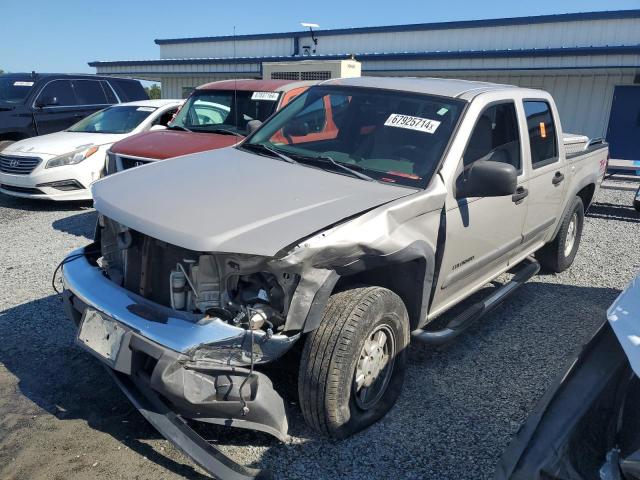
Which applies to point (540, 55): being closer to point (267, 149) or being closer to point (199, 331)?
point (267, 149)

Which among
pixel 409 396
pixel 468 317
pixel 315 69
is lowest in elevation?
pixel 409 396

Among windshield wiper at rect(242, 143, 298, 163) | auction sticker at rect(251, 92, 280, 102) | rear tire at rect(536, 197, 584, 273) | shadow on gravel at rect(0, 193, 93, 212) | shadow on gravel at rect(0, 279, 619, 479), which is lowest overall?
shadow on gravel at rect(0, 193, 93, 212)

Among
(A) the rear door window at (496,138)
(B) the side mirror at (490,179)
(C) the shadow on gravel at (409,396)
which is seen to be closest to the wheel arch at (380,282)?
(B) the side mirror at (490,179)

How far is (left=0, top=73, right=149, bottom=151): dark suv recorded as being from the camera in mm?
9844

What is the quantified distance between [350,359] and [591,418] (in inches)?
45.5

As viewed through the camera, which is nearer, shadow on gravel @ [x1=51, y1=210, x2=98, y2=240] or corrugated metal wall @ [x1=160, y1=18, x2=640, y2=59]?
shadow on gravel @ [x1=51, y1=210, x2=98, y2=240]

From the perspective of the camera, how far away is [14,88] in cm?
1050

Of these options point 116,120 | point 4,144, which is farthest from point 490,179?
point 4,144

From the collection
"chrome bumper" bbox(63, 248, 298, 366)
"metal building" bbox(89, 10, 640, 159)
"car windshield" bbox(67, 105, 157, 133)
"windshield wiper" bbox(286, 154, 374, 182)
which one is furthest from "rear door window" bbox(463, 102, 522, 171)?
"metal building" bbox(89, 10, 640, 159)

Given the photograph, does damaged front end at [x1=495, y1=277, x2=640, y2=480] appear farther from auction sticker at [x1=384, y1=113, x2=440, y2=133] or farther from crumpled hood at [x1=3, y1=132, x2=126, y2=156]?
crumpled hood at [x1=3, y1=132, x2=126, y2=156]

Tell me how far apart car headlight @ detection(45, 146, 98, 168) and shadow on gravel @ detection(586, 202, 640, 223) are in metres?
8.04

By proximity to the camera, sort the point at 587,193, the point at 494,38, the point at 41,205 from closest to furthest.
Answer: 1. the point at 587,193
2. the point at 41,205
3. the point at 494,38

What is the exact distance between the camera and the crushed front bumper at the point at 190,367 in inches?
97.1

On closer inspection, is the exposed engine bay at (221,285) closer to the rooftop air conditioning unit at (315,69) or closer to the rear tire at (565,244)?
the rear tire at (565,244)
